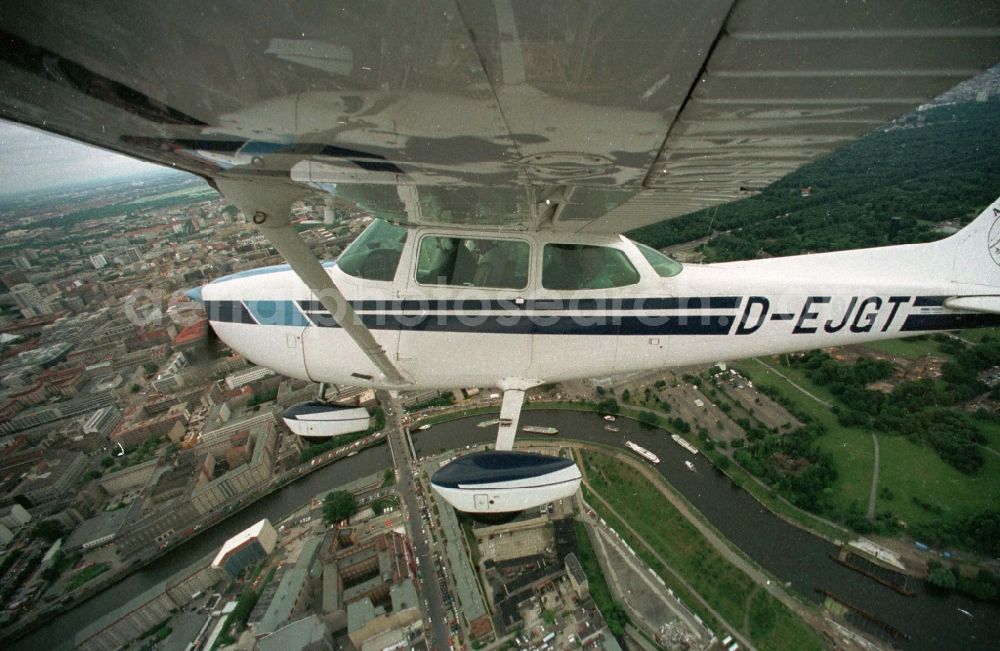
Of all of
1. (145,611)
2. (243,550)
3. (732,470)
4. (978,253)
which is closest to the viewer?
(978,253)

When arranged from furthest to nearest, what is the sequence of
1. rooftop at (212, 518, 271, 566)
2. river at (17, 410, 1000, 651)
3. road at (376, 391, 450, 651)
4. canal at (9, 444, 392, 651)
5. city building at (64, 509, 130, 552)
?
1. city building at (64, 509, 130, 552)
2. rooftop at (212, 518, 271, 566)
3. canal at (9, 444, 392, 651)
4. road at (376, 391, 450, 651)
5. river at (17, 410, 1000, 651)

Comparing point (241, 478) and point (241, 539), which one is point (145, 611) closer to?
point (241, 539)

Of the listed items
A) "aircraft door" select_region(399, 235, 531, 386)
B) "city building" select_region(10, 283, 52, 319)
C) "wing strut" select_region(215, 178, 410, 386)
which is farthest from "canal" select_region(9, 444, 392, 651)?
"wing strut" select_region(215, 178, 410, 386)

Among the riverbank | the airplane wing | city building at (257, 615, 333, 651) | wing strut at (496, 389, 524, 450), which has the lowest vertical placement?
city building at (257, 615, 333, 651)

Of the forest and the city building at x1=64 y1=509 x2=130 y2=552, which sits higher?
the forest

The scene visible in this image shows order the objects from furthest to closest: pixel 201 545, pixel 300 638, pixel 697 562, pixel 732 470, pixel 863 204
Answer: pixel 863 204
pixel 201 545
pixel 732 470
pixel 697 562
pixel 300 638

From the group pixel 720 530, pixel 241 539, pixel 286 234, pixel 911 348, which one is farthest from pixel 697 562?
pixel 911 348

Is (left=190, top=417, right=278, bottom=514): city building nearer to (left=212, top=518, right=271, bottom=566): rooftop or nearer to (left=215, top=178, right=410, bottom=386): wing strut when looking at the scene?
(left=212, top=518, right=271, bottom=566): rooftop
